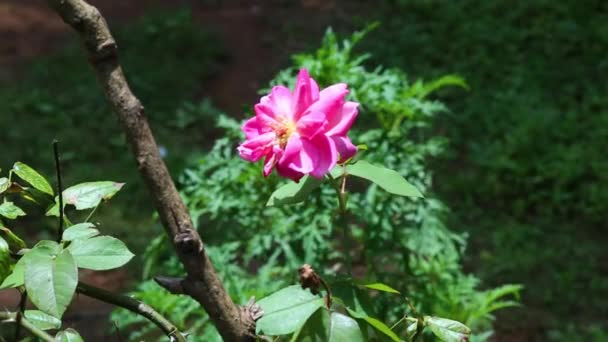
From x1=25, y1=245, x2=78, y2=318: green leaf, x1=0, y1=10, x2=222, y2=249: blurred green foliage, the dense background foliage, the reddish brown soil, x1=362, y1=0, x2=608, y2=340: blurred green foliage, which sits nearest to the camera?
x1=25, y1=245, x2=78, y2=318: green leaf

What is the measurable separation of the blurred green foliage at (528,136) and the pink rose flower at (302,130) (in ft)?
5.64

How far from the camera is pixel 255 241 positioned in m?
1.92

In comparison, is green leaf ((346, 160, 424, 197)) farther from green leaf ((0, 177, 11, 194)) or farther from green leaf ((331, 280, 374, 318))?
green leaf ((0, 177, 11, 194))

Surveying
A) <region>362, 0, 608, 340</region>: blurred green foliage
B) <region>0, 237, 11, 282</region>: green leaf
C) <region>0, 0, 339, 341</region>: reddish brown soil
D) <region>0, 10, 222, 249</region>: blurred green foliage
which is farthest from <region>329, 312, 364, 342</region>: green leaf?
<region>0, 0, 339, 341</region>: reddish brown soil

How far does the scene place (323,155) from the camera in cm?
95

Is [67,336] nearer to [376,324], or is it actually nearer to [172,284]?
[172,284]

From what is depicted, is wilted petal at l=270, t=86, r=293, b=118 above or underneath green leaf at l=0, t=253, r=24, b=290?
above

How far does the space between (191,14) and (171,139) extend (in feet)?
4.92

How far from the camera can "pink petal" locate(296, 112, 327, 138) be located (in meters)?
0.96

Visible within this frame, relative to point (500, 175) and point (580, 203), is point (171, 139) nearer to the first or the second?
point (500, 175)

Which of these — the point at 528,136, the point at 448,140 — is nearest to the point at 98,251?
the point at 448,140

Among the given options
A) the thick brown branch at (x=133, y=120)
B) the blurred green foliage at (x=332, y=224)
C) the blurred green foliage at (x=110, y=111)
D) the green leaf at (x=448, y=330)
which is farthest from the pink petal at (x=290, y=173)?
the blurred green foliage at (x=110, y=111)

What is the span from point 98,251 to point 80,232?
35 mm

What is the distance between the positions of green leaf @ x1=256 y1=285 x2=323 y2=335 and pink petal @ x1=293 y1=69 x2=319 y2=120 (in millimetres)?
201
